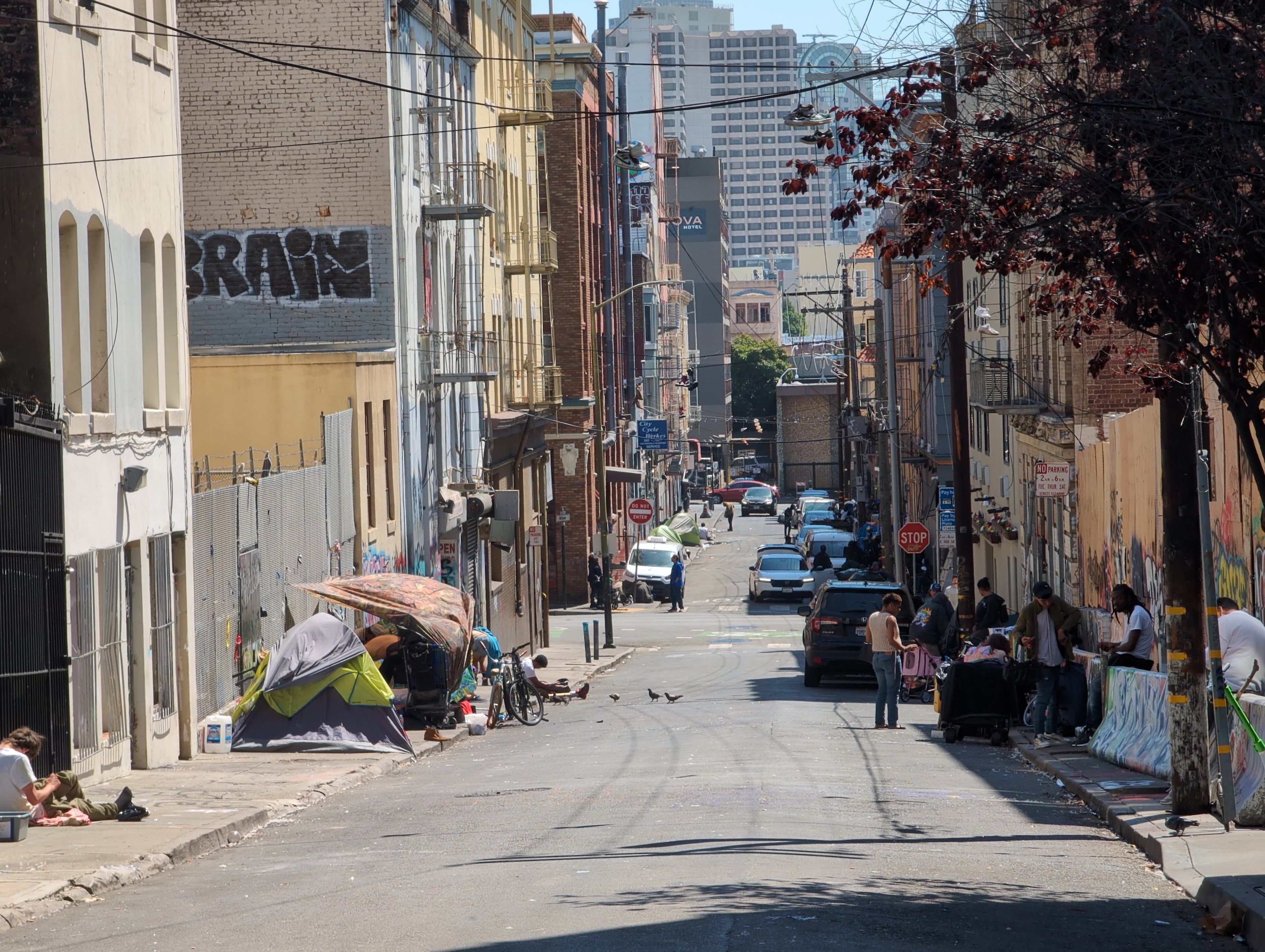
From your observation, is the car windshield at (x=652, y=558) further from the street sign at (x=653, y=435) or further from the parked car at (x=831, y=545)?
the parked car at (x=831, y=545)

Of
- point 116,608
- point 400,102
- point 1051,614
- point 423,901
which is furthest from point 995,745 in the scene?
point 400,102

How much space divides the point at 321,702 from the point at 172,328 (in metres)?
4.78

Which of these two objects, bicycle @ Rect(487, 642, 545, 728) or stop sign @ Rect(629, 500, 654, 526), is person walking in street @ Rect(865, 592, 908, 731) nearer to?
bicycle @ Rect(487, 642, 545, 728)

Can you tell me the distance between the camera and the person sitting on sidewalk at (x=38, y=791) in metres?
12.3

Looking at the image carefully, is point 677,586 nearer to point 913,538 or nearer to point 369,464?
point 913,538

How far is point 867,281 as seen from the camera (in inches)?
5999

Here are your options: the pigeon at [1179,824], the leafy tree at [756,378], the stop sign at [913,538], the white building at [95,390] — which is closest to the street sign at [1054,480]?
the stop sign at [913,538]

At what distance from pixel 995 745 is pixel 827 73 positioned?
9.68m

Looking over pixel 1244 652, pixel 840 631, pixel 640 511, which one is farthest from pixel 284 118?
pixel 640 511

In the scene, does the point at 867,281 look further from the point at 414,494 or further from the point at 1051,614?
the point at 1051,614

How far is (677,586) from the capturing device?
1988 inches

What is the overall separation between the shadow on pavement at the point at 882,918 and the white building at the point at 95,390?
728cm

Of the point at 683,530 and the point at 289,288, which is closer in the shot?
the point at 289,288

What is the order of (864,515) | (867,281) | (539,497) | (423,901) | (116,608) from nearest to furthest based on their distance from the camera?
(423,901)
(116,608)
(539,497)
(864,515)
(867,281)
